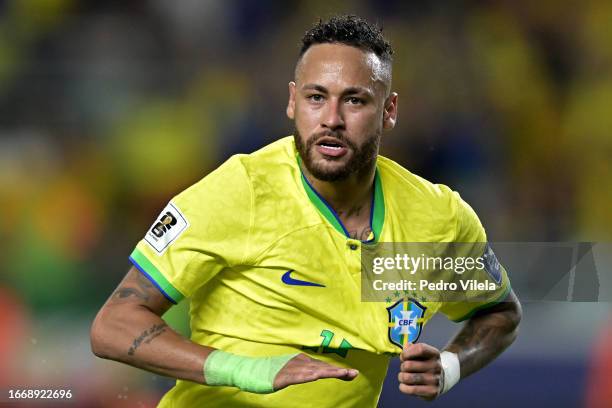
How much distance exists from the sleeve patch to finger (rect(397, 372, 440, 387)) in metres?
0.63

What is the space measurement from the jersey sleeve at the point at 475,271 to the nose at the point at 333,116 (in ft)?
1.60

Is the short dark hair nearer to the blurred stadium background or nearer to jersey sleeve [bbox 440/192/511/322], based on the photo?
jersey sleeve [bbox 440/192/511/322]

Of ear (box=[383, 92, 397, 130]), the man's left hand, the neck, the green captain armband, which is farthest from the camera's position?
ear (box=[383, 92, 397, 130])

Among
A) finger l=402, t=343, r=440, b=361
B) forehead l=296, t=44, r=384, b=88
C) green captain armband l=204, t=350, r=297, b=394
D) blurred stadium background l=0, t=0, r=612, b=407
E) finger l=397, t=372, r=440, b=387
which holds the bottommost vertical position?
green captain armband l=204, t=350, r=297, b=394

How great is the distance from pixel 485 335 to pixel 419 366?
2.13ft

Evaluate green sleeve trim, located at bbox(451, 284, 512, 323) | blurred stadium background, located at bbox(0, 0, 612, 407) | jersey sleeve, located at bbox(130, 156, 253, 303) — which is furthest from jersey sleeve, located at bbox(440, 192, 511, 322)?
blurred stadium background, located at bbox(0, 0, 612, 407)

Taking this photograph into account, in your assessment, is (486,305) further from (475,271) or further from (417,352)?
(417,352)

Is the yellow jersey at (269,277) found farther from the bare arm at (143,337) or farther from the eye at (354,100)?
the eye at (354,100)

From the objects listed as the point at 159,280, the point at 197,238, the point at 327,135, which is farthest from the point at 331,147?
the point at 159,280

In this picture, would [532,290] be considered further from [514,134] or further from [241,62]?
[241,62]

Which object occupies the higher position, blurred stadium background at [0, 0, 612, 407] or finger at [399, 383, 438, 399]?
blurred stadium background at [0, 0, 612, 407]

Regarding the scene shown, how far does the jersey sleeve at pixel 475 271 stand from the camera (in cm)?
266

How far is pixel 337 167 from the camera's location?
2.39 m

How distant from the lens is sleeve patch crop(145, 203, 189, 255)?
2268mm
